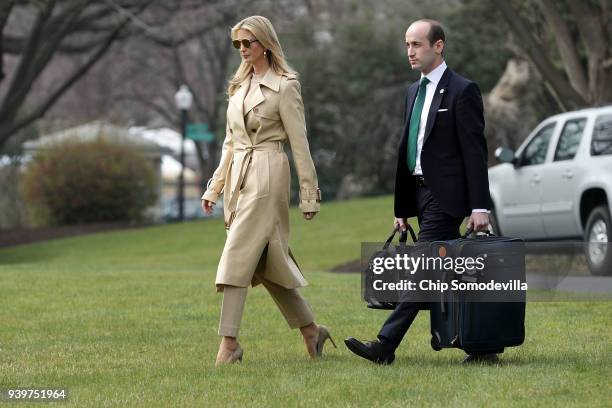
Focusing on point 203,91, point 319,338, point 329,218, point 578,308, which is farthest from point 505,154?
point 203,91

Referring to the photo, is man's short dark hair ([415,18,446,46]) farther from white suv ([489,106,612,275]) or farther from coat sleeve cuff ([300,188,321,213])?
white suv ([489,106,612,275])

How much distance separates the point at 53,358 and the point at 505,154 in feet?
27.9

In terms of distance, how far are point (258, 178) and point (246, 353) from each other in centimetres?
142

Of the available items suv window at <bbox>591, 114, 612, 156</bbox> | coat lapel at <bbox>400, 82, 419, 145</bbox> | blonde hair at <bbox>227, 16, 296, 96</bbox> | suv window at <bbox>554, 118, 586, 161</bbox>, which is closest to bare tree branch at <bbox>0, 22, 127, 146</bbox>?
suv window at <bbox>554, 118, 586, 161</bbox>

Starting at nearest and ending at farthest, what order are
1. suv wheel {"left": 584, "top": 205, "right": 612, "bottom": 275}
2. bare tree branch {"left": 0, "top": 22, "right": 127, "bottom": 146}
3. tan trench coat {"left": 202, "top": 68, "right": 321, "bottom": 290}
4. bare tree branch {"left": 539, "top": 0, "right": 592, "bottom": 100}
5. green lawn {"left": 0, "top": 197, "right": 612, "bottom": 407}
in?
green lawn {"left": 0, "top": 197, "right": 612, "bottom": 407} < tan trench coat {"left": 202, "top": 68, "right": 321, "bottom": 290} < suv wheel {"left": 584, "top": 205, "right": 612, "bottom": 275} < bare tree branch {"left": 539, "top": 0, "right": 592, "bottom": 100} < bare tree branch {"left": 0, "top": 22, "right": 127, "bottom": 146}

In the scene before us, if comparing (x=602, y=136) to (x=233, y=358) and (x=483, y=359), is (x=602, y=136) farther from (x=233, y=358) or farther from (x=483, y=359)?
(x=233, y=358)

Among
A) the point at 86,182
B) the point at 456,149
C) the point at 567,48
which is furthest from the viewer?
the point at 86,182

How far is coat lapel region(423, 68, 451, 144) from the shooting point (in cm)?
773

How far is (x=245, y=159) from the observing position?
8.18m

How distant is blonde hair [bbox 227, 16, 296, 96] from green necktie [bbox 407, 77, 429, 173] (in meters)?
0.92

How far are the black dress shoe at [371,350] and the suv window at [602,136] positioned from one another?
778 cm

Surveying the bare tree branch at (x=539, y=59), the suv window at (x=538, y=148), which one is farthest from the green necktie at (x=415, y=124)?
the bare tree branch at (x=539, y=59)

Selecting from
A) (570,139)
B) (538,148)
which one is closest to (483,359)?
(570,139)

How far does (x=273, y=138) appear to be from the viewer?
8.27 meters
